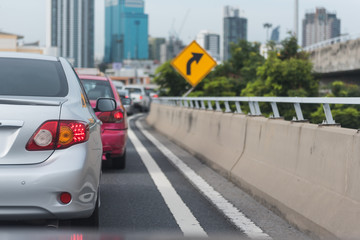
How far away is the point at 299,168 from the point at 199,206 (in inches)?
53.3

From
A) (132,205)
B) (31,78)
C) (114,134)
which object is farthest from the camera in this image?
(114,134)

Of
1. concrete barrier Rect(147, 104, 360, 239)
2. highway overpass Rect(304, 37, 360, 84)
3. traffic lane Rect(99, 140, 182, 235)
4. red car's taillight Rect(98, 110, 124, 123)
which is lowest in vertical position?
traffic lane Rect(99, 140, 182, 235)

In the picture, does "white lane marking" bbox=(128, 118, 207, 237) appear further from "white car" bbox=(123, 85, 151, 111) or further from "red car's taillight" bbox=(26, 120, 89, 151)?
"white car" bbox=(123, 85, 151, 111)

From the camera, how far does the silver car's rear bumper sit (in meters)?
4.46

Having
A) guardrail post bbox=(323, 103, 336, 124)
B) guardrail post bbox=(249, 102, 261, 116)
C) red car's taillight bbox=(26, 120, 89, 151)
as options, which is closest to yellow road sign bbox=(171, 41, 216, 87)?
guardrail post bbox=(249, 102, 261, 116)

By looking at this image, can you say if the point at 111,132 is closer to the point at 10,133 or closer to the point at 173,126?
the point at 10,133

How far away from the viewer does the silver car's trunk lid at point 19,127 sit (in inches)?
178

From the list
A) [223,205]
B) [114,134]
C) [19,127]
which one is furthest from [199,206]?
[114,134]

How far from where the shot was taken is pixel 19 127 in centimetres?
457

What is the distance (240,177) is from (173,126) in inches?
412

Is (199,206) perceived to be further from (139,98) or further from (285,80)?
(139,98)

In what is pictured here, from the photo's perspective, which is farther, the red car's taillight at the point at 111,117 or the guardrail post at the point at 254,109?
the red car's taillight at the point at 111,117

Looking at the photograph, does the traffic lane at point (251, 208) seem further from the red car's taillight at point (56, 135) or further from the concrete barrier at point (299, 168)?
the red car's taillight at point (56, 135)

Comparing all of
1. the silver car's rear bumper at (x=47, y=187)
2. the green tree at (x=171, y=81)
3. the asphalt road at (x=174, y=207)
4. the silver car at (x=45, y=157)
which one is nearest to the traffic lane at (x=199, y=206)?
the asphalt road at (x=174, y=207)
